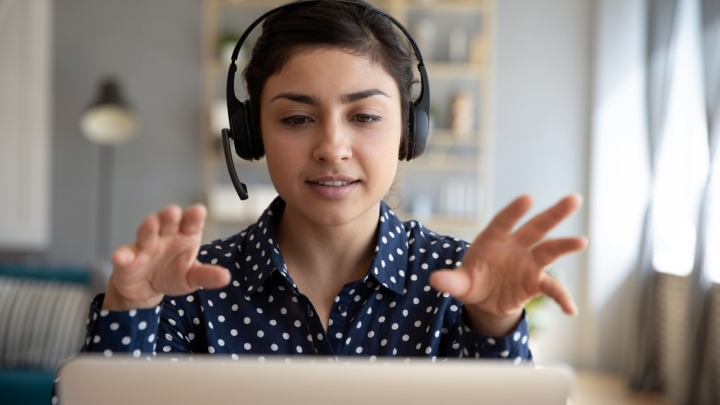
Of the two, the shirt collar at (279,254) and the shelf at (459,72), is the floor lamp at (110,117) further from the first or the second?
the shirt collar at (279,254)

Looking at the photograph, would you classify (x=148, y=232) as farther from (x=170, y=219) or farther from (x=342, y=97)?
(x=342, y=97)

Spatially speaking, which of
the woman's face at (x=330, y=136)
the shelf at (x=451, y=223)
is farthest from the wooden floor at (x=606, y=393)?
the woman's face at (x=330, y=136)

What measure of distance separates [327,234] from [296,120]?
0.19 meters

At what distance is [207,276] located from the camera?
894 mm

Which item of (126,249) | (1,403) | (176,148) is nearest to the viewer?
(126,249)

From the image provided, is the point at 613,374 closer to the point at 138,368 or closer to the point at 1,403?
the point at 1,403

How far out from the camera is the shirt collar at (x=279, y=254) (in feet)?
4.20

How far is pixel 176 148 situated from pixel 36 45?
3.52 feet

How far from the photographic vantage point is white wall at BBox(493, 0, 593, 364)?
558cm

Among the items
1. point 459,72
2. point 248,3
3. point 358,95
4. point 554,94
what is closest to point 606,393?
point 554,94

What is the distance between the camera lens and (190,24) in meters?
5.68

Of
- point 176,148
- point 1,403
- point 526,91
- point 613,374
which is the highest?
point 526,91

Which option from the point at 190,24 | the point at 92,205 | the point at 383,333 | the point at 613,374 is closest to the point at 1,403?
the point at 383,333

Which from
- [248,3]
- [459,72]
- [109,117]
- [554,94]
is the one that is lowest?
[109,117]
